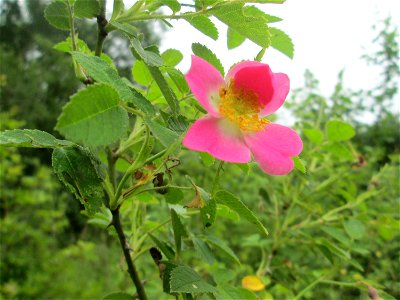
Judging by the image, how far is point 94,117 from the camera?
37 cm

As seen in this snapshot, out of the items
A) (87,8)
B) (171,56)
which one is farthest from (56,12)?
(171,56)

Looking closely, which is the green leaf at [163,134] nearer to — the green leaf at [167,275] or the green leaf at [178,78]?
the green leaf at [178,78]

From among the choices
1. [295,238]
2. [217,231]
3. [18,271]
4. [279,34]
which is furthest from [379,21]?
[18,271]

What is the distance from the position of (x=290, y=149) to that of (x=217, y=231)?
1.49 meters

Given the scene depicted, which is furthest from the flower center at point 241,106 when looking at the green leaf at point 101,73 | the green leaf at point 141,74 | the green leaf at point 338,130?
the green leaf at point 338,130

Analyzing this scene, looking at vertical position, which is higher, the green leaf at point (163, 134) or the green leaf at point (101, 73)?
the green leaf at point (101, 73)

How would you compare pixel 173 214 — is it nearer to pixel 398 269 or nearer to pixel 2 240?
pixel 398 269

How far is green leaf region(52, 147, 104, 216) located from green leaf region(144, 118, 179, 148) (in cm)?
9

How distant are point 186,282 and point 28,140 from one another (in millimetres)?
237

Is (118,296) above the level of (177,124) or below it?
below

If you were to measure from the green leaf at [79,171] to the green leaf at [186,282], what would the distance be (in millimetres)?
132

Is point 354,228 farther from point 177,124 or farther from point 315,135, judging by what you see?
point 177,124

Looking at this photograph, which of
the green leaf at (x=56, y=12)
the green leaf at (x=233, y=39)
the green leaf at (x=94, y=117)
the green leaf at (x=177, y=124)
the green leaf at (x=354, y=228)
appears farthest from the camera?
the green leaf at (x=354, y=228)

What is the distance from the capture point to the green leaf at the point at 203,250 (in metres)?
0.67
